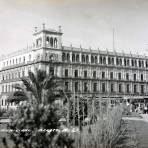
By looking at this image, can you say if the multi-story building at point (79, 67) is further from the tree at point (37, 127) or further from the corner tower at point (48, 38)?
the tree at point (37, 127)

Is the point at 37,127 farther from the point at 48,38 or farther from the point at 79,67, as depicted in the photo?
the point at 79,67

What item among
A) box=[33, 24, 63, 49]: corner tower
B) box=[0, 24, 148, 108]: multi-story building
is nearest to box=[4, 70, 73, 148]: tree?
box=[0, 24, 148, 108]: multi-story building

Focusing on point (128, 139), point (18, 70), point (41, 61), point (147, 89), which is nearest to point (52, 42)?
→ point (41, 61)

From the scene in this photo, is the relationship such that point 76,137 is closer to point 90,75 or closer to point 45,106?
point 45,106

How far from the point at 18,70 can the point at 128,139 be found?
31899 mm

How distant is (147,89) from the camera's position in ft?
149

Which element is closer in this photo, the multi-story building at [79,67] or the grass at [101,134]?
the grass at [101,134]

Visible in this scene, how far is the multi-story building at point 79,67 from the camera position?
36.8m

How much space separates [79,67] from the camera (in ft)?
131

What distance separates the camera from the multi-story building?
121ft

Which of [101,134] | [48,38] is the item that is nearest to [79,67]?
[48,38]

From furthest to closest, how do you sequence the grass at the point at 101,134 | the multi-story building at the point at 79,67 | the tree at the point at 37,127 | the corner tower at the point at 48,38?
the multi-story building at the point at 79,67 < the corner tower at the point at 48,38 < the grass at the point at 101,134 < the tree at the point at 37,127

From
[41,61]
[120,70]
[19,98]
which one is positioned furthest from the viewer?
[120,70]

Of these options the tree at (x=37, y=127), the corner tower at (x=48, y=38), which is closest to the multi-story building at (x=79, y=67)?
the corner tower at (x=48, y=38)
